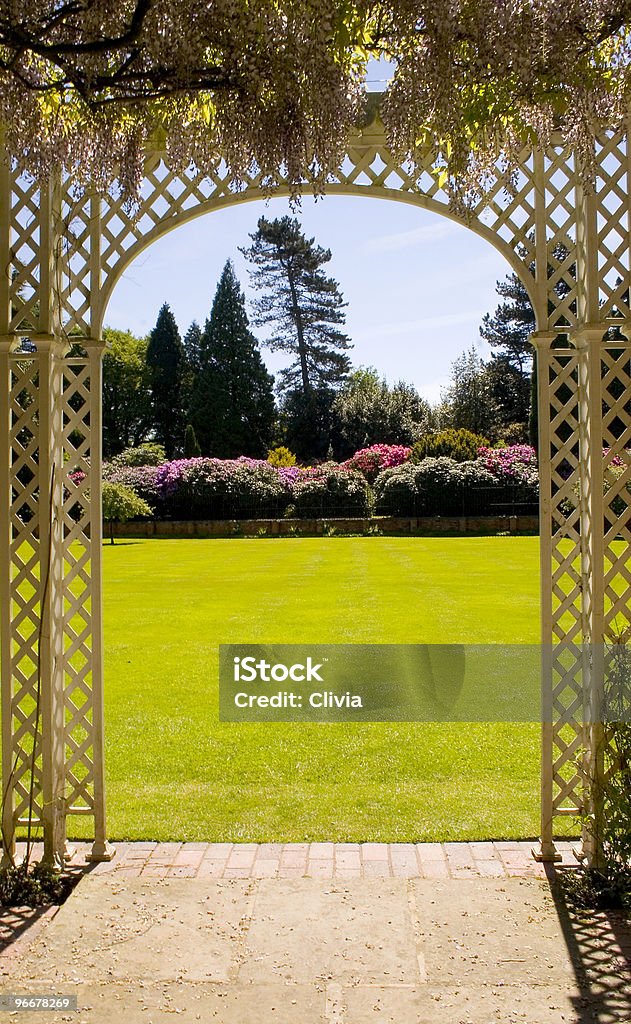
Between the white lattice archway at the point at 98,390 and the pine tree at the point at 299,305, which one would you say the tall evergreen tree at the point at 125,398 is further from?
the white lattice archway at the point at 98,390

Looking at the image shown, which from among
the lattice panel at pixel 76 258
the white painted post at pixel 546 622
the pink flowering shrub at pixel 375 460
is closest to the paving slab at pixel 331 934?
the white painted post at pixel 546 622

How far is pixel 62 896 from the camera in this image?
10.4ft

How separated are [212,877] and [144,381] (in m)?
34.8

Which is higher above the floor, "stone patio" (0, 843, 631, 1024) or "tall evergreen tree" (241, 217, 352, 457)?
"tall evergreen tree" (241, 217, 352, 457)

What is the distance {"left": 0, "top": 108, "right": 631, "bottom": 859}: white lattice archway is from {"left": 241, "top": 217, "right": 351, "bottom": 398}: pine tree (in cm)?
3123

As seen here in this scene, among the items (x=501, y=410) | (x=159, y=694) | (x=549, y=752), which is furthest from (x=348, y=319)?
(x=549, y=752)

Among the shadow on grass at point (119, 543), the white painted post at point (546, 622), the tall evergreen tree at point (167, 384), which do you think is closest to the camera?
the white painted post at point (546, 622)

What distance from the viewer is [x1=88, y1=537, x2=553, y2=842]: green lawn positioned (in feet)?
13.3

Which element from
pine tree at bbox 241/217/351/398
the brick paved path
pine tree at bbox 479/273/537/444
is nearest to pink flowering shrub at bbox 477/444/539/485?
pine tree at bbox 479/273/537/444

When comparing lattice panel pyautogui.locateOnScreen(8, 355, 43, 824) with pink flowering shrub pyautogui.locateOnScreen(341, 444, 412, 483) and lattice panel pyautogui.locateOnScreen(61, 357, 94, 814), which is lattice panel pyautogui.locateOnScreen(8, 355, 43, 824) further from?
pink flowering shrub pyautogui.locateOnScreen(341, 444, 412, 483)

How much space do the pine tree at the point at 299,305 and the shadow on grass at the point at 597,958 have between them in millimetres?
32242

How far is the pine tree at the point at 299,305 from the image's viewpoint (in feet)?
113

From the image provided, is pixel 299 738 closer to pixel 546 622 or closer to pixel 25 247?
pixel 546 622
